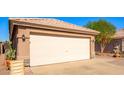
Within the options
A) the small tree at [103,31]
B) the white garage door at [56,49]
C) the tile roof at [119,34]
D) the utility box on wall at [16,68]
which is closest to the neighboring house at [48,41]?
the white garage door at [56,49]

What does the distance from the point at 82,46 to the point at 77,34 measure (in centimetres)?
112

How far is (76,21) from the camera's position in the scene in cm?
1387

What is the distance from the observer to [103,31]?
1812cm

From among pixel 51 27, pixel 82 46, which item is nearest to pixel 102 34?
pixel 82 46

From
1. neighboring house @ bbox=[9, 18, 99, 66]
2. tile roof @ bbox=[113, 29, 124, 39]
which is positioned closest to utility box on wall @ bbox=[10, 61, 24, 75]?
neighboring house @ bbox=[9, 18, 99, 66]

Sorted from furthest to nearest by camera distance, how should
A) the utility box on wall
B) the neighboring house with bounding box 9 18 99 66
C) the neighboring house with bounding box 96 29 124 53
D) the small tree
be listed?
1. the neighboring house with bounding box 96 29 124 53
2. the small tree
3. the neighboring house with bounding box 9 18 99 66
4. the utility box on wall

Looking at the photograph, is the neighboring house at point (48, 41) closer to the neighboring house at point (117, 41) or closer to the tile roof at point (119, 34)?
the neighboring house at point (117, 41)

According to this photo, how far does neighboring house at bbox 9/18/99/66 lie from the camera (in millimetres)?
10822

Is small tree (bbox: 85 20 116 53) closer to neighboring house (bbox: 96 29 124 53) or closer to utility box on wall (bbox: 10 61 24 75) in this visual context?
neighboring house (bbox: 96 29 124 53)

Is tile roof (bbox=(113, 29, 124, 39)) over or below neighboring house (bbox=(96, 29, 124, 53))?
over

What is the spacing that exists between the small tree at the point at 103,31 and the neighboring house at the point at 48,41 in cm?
187

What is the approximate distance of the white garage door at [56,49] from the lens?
11.4 meters

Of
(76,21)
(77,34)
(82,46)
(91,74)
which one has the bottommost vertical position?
(91,74)
